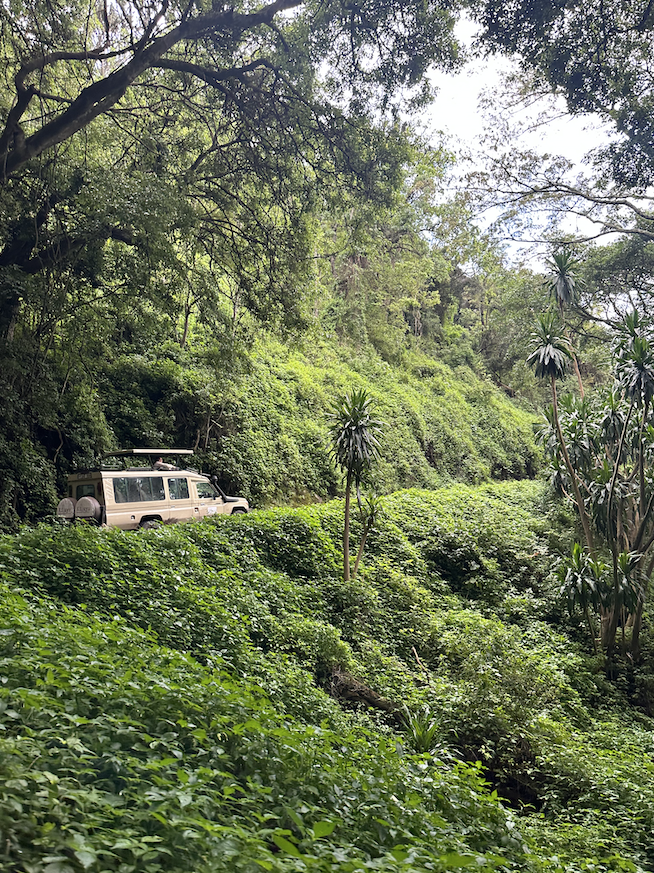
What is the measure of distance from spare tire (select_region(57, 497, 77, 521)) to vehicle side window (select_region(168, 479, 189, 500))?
2.13 metres

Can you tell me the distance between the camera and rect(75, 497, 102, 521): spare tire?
427 inches

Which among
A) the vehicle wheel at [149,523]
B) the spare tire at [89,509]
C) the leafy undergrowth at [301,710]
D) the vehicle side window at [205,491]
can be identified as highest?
the vehicle side window at [205,491]

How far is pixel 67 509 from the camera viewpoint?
428 inches

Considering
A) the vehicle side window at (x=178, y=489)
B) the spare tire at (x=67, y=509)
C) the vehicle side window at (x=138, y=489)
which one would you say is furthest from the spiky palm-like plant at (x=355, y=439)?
the spare tire at (x=67, y=509)

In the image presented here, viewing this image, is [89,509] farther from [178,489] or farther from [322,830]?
[322,830]

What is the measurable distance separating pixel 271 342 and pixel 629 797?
63.0 ft

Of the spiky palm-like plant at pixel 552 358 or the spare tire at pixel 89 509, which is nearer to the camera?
the spare tire at pixel 89 509

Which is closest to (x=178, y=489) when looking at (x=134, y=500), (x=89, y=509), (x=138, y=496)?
(x=138, y=496)

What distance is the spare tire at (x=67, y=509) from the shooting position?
35.5ft

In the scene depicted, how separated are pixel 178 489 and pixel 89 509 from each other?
2.28 metres

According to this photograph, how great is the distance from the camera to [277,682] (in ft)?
21.0

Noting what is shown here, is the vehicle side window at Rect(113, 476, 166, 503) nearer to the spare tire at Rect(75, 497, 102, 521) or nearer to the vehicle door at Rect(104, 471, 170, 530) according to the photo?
the vehicle door at Rect(104, 471, 170, 530)

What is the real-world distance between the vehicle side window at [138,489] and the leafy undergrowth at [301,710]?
1829 millimetres

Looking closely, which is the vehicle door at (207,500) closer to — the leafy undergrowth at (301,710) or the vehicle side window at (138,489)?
the vehicle side window at (138,489)
